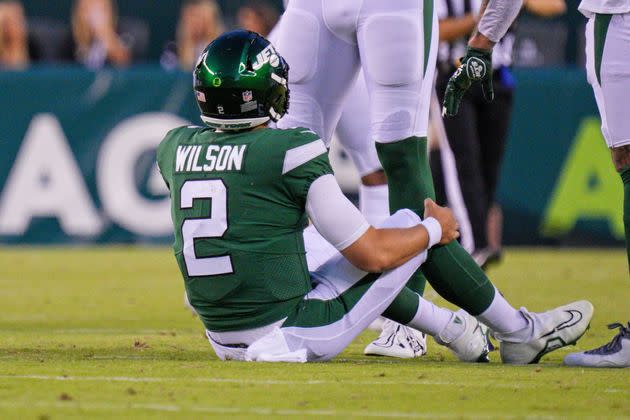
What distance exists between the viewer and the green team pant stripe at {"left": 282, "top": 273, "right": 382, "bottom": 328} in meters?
5.01

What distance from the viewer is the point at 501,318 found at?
5.18 meters

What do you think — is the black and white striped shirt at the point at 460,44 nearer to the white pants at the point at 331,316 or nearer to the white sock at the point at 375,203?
the white sock at the point at 375,203

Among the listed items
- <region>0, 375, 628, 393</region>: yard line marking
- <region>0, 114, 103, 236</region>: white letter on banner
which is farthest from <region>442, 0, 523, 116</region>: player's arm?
<region>0, 114, 103, 236</region>: white letter on banner

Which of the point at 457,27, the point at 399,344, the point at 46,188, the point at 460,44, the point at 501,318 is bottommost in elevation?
the point at 46,188

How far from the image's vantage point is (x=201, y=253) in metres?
5.02

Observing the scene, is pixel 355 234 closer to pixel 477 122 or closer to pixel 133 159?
pixel 477 122

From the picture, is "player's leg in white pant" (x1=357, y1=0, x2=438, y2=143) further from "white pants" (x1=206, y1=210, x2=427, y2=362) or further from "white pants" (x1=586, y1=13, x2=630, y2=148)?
"white pants" (x1=586, y1=13, x2=630, y2=148)

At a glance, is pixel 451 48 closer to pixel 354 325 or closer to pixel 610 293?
pixel 610 293

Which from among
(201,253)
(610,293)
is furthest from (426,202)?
(610,293)

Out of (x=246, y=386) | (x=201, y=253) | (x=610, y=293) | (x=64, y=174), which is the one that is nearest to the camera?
(x=246, y=386)

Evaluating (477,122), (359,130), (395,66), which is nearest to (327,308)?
(395,66)

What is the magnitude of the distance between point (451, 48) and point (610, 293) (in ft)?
6.07

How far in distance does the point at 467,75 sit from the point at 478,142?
4108 mm

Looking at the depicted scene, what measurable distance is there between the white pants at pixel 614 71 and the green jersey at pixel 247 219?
104 centimetres
